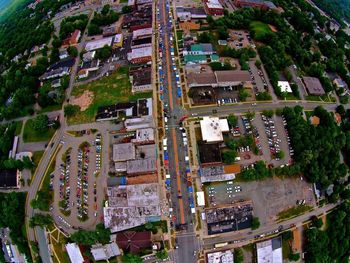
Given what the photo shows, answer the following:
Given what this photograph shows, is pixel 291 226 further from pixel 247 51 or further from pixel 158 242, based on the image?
pixel 247 51

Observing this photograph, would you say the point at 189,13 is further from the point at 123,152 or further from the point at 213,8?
the point at 123,152

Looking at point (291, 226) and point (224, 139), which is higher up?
point (224, 139)

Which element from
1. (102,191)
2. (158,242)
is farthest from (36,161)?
→ (158,242)

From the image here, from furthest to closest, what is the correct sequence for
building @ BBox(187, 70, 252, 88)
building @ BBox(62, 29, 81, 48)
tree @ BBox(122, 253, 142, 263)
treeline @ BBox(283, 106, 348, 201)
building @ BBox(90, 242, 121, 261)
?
building @ BBox(62, 29, 81, 48) < building @ BBox(187, 70, 252, 88) < treeline @ BBox(283, 106, 348, 201) < building @ BBox(90, 242, 121, 261) < tree @ BBox(122, 253, 142, 263)

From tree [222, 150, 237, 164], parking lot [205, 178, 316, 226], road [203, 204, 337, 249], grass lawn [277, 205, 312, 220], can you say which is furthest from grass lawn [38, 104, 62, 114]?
grass lawn [277, 205, 312, 220]

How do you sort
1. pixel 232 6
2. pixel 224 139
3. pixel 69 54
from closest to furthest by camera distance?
1. pixel 224 139
2. pixel 69 54
3. pixel 232 6

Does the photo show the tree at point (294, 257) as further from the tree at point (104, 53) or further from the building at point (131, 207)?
the tree at point (104, 53)

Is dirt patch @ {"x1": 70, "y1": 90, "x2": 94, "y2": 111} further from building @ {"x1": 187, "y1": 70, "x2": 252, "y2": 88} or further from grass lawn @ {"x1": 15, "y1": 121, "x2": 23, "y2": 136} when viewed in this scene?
building @ {"x1": 187, "y1": 70, "x2": 252, "y2": 88}
